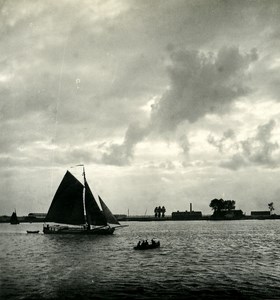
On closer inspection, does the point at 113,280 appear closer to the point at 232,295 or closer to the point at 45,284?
the point at 45,284

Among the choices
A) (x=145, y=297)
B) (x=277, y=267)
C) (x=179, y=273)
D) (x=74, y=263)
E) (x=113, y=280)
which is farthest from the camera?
(x=74, y=263)

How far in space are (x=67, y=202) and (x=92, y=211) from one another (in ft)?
19.4

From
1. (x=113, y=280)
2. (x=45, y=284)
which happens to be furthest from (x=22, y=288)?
(x=113, y=280)

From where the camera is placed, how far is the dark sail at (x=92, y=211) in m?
85.9

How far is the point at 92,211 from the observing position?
86.1m

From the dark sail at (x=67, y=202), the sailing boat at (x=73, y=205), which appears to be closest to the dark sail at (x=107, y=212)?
the sailing boat at (x=73, y=205)

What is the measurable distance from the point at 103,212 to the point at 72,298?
59.2m

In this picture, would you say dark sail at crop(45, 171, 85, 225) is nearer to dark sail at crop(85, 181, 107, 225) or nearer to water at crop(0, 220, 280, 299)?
dark sail at crop(85, 181, 107, 225)

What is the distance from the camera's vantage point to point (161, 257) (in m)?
53.1

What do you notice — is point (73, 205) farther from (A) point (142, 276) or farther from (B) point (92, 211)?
(A) point (142, 276)

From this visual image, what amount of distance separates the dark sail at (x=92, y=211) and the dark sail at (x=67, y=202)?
5.03 ft

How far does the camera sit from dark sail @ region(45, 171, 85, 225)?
85500 millimetres

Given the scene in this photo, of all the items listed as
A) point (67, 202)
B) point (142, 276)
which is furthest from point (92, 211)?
point (142, 276)

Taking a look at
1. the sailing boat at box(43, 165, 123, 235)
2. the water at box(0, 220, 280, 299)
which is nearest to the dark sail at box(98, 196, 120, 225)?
the sailing boat at box(43, 165, 123, 235)
